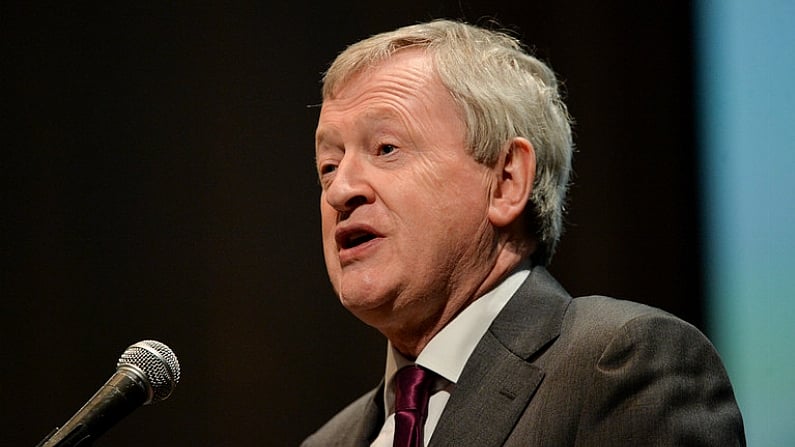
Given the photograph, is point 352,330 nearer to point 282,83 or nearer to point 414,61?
point 282,83

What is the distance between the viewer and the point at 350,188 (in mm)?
2119

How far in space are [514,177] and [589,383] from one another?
1.89 feet

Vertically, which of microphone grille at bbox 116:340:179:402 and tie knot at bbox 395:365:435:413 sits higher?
microphone grille at bbox 116:340:179:402

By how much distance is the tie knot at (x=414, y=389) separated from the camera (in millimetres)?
2059

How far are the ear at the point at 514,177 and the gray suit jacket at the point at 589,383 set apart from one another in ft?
0.70

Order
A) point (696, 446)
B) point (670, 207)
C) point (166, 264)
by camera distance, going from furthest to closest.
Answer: point (166, 264), point (670, 207), point (696, 446)

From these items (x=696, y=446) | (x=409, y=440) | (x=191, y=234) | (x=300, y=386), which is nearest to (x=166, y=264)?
(x=191, y=234)

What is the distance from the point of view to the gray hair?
7.11 feet

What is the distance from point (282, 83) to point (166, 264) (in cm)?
68

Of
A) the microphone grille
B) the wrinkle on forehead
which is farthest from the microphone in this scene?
the wrinkle on forehead

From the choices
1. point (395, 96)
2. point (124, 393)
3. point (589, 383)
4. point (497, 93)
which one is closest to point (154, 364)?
point (124, 393)

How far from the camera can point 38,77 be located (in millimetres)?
3176

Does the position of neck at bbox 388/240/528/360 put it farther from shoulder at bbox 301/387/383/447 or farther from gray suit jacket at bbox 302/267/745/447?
shoulder at bbox 301/387/383/447

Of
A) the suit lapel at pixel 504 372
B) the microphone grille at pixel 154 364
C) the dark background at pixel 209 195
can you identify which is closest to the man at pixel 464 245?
the suit lapel at pixel 504 372
